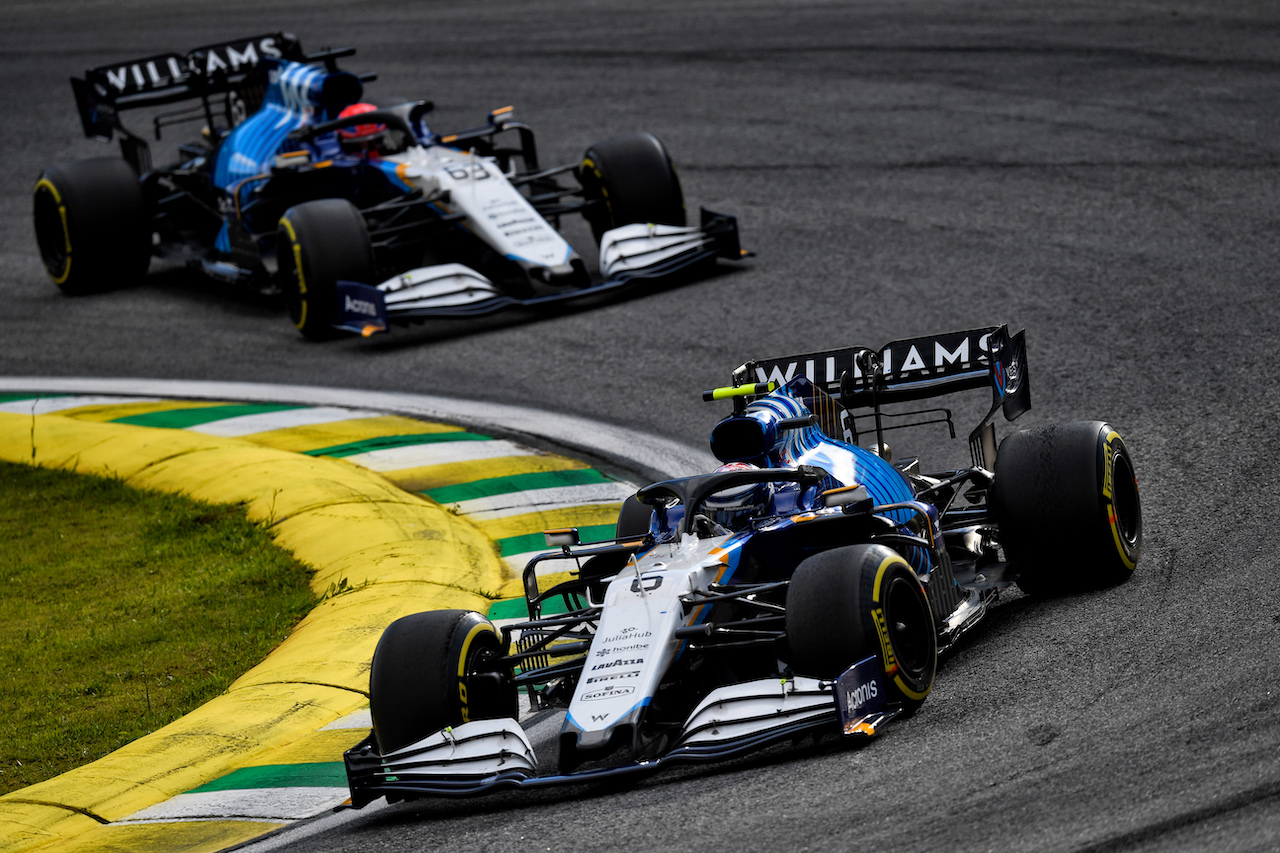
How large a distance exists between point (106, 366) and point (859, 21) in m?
12.9

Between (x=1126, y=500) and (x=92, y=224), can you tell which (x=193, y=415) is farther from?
(x=1126, y=500)

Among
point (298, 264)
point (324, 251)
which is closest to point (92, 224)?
point (298, 264)

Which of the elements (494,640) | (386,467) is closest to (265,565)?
(386,467)

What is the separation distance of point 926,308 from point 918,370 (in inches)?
182

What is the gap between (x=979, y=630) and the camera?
746 centimetres

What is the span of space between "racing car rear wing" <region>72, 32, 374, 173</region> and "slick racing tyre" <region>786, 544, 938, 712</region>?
11351 mm

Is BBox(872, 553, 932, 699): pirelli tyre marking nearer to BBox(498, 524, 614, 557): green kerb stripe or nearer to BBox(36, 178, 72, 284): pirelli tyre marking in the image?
BBox(498, 524, 614, 557): green kerb stripe

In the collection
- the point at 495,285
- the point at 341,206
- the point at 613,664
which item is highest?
the point at 341,206

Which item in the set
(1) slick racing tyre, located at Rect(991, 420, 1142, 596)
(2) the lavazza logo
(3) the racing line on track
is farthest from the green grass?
(1) slick racing tyre, located at Rect(991, 420, 1142, 596)

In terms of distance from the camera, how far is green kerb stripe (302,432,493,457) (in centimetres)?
1127

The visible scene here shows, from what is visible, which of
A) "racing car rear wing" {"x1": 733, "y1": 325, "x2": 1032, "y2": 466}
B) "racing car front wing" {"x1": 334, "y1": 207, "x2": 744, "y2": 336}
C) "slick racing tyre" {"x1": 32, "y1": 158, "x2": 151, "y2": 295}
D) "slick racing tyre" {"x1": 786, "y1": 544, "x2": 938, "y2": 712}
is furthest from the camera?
"slick racing tyre" {"x1": 32, "y1": 158, "x2": 151, "y2": 295}

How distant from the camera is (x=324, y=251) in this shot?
13477 millimetres

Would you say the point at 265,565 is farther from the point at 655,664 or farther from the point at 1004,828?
the point at 1004,828

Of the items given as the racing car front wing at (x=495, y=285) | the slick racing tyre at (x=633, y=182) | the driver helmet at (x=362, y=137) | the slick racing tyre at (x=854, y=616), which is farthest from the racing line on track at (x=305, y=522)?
the slick racing tyre at (x=633, y=182)
